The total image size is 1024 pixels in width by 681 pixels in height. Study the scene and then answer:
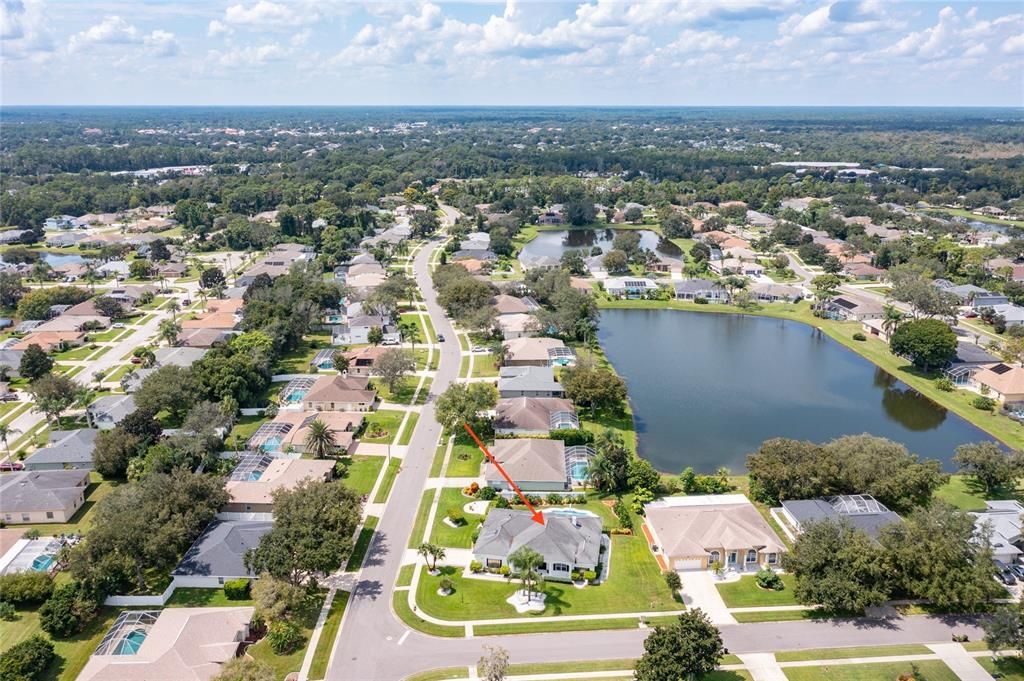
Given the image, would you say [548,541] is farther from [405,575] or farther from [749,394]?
[749,394]

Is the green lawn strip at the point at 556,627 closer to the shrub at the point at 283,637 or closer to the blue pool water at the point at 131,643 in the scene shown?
the shrub at the point at 283,637

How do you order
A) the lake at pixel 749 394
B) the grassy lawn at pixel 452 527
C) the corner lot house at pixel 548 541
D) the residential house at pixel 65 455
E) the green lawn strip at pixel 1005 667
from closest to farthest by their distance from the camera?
the green lawn strip at pixel 1005 667 → the corner lot house at pixel 548 541 → the grassy lawn at pixel 452 527 → the residential house at pixel 65 455 → the lake at pixel 749 394

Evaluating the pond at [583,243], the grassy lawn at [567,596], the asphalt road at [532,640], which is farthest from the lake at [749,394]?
the pond at [583,243]

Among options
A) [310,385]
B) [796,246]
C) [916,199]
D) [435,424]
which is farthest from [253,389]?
[916,199]

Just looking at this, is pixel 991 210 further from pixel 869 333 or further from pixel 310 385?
pixel 310 385

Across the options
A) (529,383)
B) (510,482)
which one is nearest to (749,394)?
(529,383)
